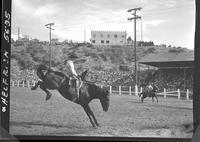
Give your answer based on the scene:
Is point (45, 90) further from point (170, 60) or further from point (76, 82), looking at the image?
point (170, 60)

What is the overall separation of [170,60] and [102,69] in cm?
109

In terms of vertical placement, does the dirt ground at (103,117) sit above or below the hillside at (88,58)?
below

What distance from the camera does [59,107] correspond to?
220 inches

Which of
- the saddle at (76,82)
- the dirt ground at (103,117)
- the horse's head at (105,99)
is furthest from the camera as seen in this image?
the saddle at (76,82)

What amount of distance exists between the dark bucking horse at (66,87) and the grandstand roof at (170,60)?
864mm

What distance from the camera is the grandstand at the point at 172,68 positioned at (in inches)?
214

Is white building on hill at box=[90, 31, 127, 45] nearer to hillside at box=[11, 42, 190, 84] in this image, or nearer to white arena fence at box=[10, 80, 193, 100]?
hillside at box=[11, 42, 190, 84]

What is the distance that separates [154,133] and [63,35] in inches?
83.2

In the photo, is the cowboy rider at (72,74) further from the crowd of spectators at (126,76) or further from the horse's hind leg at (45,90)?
the horse's hind leg at (45,90)

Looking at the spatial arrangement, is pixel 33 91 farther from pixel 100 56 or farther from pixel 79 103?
pixel 100 56

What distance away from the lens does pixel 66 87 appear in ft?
18.7

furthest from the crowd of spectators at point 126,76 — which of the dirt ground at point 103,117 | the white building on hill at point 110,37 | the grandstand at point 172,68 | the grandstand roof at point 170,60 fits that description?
the white building on hill at point 110,37

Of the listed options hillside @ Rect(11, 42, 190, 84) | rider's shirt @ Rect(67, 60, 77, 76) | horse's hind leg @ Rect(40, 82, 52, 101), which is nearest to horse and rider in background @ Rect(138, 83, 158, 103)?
hillside @ Rect(11, 42, 190, 84)

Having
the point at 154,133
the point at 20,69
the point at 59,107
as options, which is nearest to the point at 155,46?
the point at 154,133
